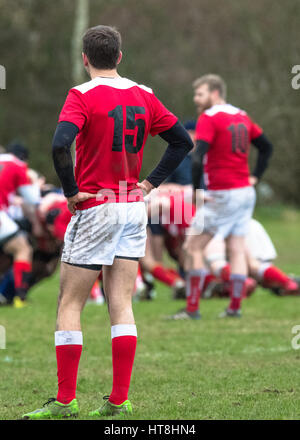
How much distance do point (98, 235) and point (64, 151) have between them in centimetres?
50

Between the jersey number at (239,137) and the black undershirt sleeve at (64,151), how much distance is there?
4226 mm

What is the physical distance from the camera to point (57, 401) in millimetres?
4445

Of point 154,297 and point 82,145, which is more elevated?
point 82,145

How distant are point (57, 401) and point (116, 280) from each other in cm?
Answer: 69

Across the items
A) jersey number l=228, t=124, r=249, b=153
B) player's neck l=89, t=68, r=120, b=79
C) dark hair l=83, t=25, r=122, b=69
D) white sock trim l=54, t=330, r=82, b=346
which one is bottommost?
white sock trim l=54, t=330, r=82, b=346

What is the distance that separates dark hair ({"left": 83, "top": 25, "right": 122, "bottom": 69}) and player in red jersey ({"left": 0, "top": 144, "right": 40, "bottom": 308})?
19.5ft

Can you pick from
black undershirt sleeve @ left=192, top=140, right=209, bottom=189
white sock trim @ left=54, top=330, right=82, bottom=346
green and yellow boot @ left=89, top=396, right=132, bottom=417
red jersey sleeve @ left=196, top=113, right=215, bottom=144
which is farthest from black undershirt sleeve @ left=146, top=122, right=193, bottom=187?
red jersey sleeve @ left=196, top=113, right=215, bottom=144

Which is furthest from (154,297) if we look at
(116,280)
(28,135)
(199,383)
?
(28,135)

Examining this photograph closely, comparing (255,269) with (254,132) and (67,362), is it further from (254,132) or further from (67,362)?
(67,362)

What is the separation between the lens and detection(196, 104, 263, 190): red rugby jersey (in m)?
8.29

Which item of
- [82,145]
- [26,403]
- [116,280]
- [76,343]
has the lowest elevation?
[26,403]

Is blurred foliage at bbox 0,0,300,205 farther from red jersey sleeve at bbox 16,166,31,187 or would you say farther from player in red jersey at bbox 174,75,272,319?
player in red jersey at bbox 174,75,272,319
